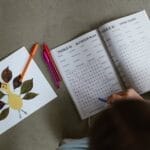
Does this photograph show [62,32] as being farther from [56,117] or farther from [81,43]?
[56,117]

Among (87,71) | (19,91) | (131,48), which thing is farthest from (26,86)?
(131,48)

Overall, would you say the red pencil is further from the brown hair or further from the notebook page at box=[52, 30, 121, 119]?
the brown hair

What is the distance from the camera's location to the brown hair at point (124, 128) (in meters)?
0.54

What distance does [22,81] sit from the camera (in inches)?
34.3

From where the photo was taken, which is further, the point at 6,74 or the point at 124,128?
the point at 6,74

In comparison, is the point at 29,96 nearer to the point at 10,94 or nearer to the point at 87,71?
the point at 10,94

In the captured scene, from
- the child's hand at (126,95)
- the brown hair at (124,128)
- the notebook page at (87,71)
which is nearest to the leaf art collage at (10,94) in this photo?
the notebook page at (87,71)

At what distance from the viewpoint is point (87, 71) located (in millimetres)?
894

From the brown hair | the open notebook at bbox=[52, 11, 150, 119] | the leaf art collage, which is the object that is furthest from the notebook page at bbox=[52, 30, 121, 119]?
the brown hair

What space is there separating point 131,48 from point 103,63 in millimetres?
81

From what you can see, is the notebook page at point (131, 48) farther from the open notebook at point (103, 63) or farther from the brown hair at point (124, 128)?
the brown hair at point (124, 128)

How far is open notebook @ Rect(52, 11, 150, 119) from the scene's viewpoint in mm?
891

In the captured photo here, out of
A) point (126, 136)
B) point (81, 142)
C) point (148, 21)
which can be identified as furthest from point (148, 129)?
point (148, 21)

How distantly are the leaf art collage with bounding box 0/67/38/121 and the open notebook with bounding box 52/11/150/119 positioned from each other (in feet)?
0.34
